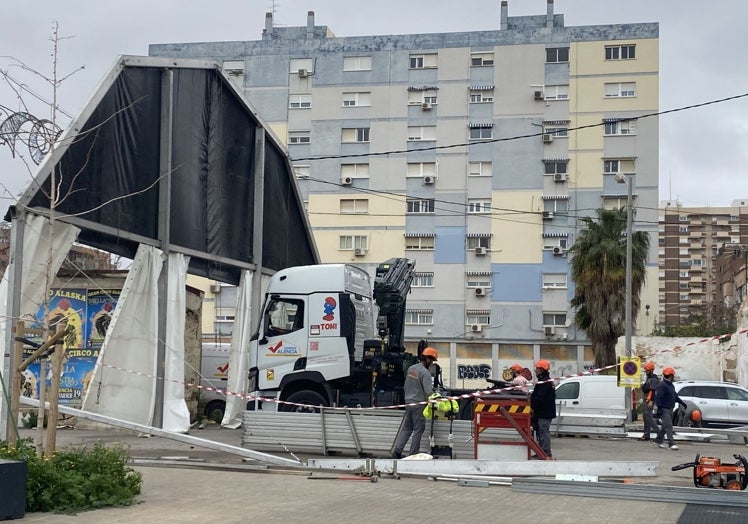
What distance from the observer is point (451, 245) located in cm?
5259

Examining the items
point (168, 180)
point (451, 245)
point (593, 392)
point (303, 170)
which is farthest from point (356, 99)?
point (168, 180)

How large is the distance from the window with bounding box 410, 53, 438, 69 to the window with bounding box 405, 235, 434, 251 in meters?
9.57

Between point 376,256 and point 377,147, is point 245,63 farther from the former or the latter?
point 376,256

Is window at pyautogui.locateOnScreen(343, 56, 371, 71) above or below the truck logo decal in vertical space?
above

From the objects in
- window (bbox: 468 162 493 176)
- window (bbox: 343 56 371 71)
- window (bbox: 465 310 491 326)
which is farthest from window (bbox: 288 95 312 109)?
window (bbox: 465 310 491 326)

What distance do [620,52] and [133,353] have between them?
39524 millimetres

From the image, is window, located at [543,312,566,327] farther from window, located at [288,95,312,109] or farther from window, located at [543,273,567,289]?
window, located at [288,95,312,109]

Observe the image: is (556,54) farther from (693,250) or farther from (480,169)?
(693,250)

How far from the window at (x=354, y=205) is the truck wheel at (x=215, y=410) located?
27970 millimetres

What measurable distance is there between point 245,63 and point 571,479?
47390 mm

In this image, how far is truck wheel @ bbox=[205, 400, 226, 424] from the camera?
88.1 feet

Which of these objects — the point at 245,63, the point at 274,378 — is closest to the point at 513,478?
the point at 274,378

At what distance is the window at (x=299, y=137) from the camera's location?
2184 inches

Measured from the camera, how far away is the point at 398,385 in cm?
1962
